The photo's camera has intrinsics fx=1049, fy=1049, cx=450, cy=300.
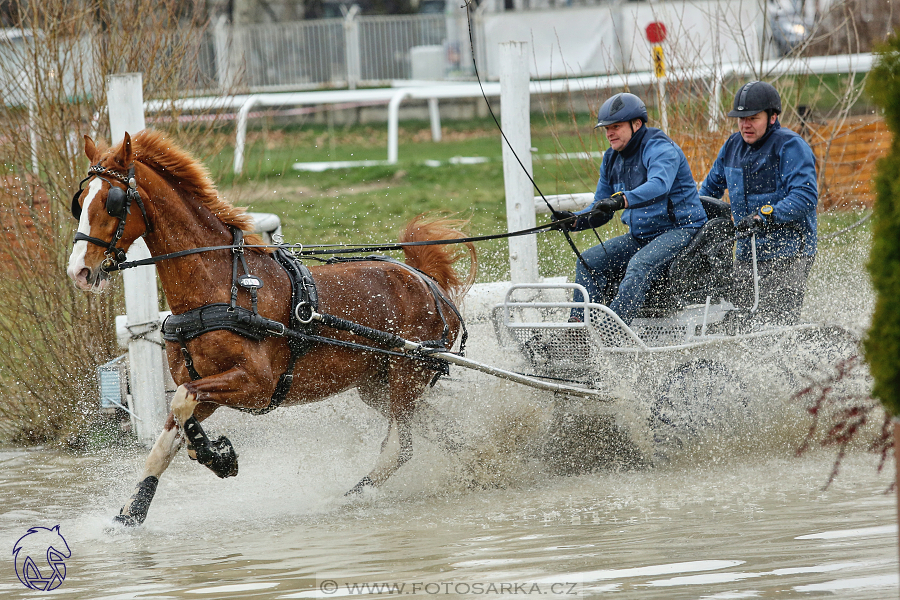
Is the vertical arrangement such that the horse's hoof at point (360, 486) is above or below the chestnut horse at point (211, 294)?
below

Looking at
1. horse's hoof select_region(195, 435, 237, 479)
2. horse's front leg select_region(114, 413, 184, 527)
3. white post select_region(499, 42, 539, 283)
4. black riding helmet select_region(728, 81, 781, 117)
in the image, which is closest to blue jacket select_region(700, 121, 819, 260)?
black riding helmet select_region(728, 81, 781, 117)

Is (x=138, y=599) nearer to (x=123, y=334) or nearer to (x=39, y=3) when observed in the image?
(x=123, y=334)

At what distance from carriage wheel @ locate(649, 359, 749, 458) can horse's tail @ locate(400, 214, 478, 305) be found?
4.31ft

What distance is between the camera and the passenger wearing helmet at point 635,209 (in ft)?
19.2

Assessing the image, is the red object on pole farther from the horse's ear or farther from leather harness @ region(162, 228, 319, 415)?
the horse's ear

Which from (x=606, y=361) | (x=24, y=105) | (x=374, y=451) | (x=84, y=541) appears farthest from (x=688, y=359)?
(x=24, y=105)

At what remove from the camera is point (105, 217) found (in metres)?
4.77

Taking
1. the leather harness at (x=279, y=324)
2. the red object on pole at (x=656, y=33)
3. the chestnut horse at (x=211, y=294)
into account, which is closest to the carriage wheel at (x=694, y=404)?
the leather harness at (x=279, y=324)

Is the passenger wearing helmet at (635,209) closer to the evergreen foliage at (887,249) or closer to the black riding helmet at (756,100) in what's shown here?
the black riding helmet at (756,100)

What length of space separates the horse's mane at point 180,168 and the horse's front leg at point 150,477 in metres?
1.04

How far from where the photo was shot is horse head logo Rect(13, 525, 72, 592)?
4.33 m

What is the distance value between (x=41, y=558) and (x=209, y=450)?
86 centimetres

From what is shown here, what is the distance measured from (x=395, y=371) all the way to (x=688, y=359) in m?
1.63

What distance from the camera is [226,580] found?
4199 mm
